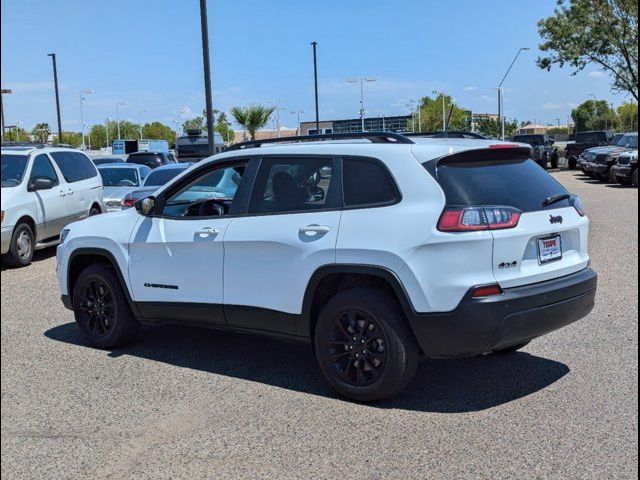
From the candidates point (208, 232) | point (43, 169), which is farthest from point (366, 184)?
point (43, 169)

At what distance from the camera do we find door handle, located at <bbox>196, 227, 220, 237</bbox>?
206 inches

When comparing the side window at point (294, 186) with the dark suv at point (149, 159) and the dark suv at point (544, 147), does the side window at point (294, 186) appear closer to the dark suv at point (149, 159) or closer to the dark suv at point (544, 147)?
the dark suv at point (149, 159)

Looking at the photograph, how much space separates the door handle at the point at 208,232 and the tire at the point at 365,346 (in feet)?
3.62

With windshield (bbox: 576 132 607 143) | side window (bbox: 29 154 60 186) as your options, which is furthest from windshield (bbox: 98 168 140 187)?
windshield (bbox: 576 132 607 143)

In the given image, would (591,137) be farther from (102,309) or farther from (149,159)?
(102,309)

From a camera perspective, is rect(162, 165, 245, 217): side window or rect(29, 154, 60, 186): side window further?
rect(29, 154, 60, 186): side window

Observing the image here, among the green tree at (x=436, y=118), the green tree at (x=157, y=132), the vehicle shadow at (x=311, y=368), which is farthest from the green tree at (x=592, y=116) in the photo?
the vehicle shadow at (x=311, y=368)

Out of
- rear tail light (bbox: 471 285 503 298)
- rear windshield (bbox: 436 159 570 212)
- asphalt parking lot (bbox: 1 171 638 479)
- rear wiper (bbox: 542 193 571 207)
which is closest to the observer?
asphalt parking lot (bbox: 1 171 638 479)

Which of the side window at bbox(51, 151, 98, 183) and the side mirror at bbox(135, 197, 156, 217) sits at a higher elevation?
the side window at bbox(51, 151, 98, 183)

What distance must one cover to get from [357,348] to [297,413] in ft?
1.88

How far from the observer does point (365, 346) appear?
456 cm

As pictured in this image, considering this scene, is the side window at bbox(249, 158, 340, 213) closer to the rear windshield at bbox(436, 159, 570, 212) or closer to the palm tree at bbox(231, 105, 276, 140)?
the rear windshield at bbox(436, 159, 570, 212)

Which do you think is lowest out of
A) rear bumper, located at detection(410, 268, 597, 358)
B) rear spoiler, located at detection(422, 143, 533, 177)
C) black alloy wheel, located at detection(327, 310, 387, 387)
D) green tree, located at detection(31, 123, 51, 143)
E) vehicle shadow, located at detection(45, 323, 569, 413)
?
vehicle shadow, located at detection(45, 323, 569, 413)

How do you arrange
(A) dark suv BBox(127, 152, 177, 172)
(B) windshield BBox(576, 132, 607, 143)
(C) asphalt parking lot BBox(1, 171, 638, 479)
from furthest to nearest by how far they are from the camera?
(B) windshield BBox(576, 132, 607, 143), (A) dark suv BBox(127, 152, 177, 172), (C) asphalt parking lot BBox(1, 171, 638, 479)
